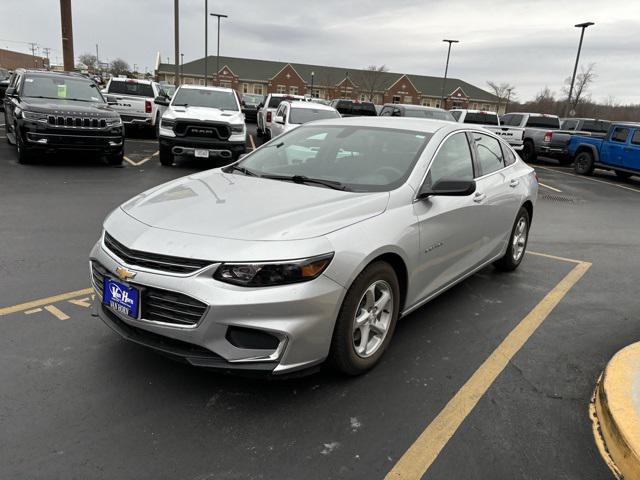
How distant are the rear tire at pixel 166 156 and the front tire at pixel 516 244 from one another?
328 inches

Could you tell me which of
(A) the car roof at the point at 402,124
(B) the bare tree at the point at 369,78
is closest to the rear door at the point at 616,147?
(A) the car roof at the point at 402,124

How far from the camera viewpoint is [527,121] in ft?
67.2

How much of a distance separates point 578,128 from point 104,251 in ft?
70.9

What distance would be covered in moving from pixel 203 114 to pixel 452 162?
850cm

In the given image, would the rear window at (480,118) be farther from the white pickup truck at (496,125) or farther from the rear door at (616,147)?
the rear door at (616,147)

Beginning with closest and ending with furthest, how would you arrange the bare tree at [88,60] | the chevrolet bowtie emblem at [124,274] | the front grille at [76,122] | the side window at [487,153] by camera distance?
the chevrolet bowtie emblem at [124,274]
the side window at [487,153]
the front grille at [76,122]
the bare tree at [88,60]

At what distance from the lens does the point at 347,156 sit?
4.10 metres

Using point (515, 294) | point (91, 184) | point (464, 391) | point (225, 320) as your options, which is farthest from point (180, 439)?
point (91, 184)

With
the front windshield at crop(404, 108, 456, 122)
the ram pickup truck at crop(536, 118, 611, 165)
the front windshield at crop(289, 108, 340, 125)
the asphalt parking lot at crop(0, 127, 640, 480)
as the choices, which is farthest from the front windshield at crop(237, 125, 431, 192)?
the ram pickup truck at crop(536, 118, 611, 165)

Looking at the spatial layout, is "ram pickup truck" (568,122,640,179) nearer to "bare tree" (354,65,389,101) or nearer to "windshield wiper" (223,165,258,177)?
"windshield wiper" (223,165,258,177)

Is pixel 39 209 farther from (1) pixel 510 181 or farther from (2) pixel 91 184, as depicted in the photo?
(1) pixel 510 181

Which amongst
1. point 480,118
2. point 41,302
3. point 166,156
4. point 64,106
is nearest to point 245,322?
point 41,302

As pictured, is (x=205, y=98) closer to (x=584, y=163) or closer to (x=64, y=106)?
(x=64, y=106)

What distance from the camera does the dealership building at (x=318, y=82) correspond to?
8019 cm
